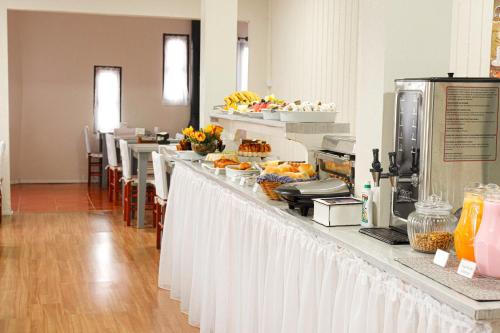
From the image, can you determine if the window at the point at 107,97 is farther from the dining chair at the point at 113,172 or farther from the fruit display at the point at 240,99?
the fruit display at the point at 240,99

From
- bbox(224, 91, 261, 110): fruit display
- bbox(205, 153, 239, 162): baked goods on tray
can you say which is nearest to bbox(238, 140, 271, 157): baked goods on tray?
bbox(205, 153, 239, 162): baked goods on tray

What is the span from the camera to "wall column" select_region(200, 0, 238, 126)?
6.36m

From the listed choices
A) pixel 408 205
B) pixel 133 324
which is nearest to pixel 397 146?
pixel 408 205

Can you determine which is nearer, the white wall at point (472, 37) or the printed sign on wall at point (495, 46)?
the printed sign on wall at point (495, 46)

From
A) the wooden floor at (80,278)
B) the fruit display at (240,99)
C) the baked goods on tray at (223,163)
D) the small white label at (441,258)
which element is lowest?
the wooden floor at (80,278)

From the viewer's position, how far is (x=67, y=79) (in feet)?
37.1

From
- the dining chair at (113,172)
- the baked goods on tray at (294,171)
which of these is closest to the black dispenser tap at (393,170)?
the baked goods on tray at (294,171)

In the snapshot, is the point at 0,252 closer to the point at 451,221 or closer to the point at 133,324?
the point at 133,324

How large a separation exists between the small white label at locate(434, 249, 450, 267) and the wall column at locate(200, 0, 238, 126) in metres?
4.55

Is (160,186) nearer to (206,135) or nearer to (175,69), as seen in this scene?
(206,135)

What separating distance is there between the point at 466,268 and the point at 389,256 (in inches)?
11.9

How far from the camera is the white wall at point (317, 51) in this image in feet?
22.5

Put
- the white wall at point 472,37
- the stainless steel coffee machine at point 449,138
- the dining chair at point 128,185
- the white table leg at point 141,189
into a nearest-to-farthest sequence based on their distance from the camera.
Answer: the stainless steel coffee machine at point 449,138, the white wall at point 472,37, the white table leg at point 141,189, the dining chair at point 128,185

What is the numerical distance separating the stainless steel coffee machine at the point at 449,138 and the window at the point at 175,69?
9540 millimetres
